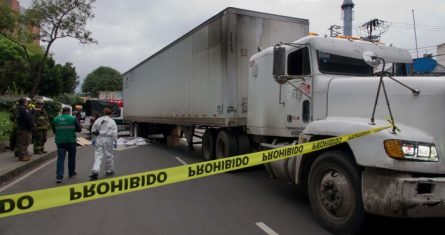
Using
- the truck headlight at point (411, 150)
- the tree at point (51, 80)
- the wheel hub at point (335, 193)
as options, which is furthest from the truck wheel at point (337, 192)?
the tree at point (51, 80)

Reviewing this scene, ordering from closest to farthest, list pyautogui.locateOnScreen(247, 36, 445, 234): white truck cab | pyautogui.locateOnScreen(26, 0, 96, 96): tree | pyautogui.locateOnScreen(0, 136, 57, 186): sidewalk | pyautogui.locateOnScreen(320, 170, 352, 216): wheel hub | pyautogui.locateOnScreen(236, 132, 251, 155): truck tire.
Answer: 1. pyautogui.locateOnScreen(247, 36, 445, 234): white truck cab
2. pyautogui.locateOnScreen(320, 170, 352, 216): wheel hub
3. pyautogui.locateOnScreen(0, 136, 57, 186): sidewalk
4. pyautogui.locateOnScreen(236, 132, 251, 155): truck tire
5. pyautogui.locateOnScreen(26, 0, 96, 96): tree

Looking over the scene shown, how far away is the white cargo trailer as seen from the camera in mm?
10875

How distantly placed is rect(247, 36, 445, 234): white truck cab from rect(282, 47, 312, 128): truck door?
2 centimetres

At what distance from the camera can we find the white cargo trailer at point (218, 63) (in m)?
10.9

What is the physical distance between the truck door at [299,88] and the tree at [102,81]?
379 feet

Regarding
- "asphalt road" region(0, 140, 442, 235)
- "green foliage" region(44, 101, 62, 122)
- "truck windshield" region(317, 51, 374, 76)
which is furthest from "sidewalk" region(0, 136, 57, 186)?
"green foliage" region(44, 101, 62, 122)

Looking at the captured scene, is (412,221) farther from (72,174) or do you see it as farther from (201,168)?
(72,174)

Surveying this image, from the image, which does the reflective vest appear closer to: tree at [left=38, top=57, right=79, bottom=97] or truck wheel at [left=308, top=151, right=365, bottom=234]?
truck wheel at [left=308, top=151, right=365, bottom=234]

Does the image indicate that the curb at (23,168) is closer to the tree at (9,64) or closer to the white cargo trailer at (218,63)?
the white cargo trailer at (218,63)

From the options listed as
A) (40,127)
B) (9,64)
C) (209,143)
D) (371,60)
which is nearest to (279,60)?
(371,60)

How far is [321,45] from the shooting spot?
22.9ft

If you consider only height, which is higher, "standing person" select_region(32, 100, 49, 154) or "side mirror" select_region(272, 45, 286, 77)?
"side mirror" select_region(272, 45, 286, 77)

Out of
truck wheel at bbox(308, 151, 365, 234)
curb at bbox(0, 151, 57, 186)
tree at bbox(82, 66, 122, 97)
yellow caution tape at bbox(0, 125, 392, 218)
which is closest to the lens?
yellow caution tape at bbox(0, 125, 392, 218)

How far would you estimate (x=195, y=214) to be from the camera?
263 inches
